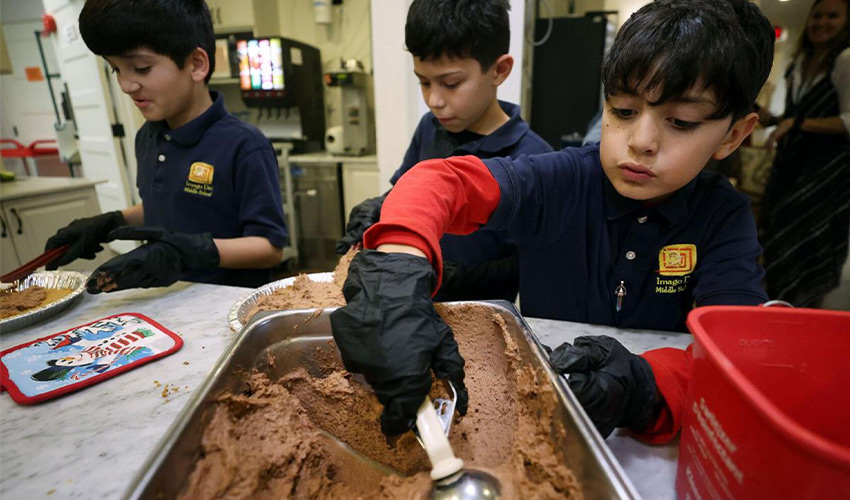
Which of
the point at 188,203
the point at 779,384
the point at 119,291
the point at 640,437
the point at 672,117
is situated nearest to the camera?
the point at 779,384

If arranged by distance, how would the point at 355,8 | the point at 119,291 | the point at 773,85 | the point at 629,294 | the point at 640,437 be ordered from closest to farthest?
1. the point at 640,437
2. the point at 629,294
3. the point at 119,291
4. the point at 773,85
5. the point at 355,8

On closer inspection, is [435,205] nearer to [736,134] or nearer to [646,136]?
[646,136]

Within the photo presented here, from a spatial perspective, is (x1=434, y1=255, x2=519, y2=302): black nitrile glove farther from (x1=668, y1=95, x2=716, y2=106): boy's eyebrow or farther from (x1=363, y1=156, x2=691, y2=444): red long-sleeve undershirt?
(x1=668, y1=95, x2=716, y2=106): boy's eyebrow

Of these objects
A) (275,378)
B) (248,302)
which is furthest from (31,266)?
(275,378)

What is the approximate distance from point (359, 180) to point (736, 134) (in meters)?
2.76

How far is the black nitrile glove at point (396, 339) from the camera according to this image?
0.44 metres

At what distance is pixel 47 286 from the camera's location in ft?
3.44

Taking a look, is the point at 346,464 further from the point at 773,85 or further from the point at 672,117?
the point at 773,85

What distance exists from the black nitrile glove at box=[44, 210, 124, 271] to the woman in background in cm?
260

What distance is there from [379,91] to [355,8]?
2019mm

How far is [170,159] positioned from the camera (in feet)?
4.40

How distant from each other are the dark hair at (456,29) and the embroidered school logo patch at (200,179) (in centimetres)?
73

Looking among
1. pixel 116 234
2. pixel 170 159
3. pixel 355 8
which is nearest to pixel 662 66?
pixel 116 234

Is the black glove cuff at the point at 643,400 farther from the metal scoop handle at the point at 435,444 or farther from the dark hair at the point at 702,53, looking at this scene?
the dark hair at the point at 702,53
